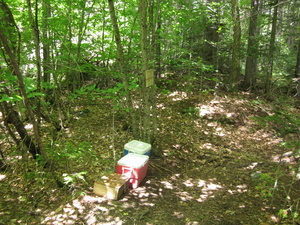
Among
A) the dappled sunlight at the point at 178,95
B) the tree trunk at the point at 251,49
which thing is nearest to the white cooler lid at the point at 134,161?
the dappled sunlight at the point at 178,95

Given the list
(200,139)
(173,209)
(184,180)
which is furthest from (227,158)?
(173,209)

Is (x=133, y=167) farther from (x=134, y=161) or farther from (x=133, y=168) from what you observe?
(x=134, y=161)

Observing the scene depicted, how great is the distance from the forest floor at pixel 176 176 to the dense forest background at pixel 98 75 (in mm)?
108

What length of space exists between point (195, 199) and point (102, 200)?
178 cm

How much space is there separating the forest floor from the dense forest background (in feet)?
0.35

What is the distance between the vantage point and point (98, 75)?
7.46 meters

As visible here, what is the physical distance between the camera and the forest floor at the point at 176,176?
11.6ft

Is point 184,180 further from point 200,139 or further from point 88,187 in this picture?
point 200,139

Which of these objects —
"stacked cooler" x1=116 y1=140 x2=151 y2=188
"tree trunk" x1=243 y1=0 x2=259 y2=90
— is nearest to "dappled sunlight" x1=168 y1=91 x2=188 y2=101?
"tree trunk" x1=243 y1=0 x2=259 y2=90

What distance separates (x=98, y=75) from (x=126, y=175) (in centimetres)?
430

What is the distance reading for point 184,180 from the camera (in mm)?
4977

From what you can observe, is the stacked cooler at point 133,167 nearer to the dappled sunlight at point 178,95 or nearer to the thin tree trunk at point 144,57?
the thin tree trunk at point 144,57

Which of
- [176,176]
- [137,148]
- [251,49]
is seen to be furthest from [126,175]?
[251,49]

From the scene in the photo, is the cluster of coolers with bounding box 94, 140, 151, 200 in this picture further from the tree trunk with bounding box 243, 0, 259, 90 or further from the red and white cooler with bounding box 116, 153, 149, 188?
the tree trunk with bounding box 243, 0, 259, 90
